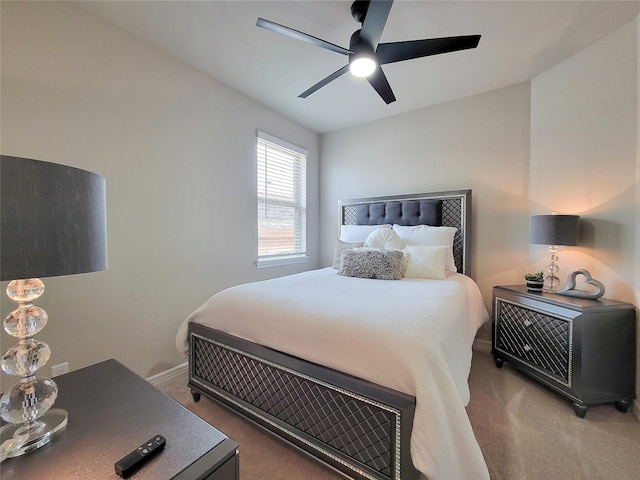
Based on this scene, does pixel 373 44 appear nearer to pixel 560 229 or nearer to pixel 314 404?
pixel 560 229

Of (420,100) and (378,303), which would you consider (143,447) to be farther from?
(420,100)

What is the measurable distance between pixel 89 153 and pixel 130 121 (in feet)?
1.32

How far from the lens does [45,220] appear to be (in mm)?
648

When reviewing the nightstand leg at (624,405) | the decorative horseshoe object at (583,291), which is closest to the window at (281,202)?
the decorative horseshoe object at (583,291)

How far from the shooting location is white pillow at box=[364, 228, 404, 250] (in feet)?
9.11

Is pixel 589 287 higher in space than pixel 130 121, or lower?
lower

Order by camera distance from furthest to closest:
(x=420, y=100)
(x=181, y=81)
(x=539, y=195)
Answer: (x=420, y=100)
(x=539, y=195)
(x=181, y=81)

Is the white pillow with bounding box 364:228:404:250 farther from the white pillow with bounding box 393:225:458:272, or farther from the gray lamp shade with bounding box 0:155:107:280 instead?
the gray lamp shade with bounding box 0:155:107:280

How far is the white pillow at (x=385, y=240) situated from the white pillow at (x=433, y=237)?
14cm

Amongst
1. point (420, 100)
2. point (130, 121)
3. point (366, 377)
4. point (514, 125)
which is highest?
point (420, 100)

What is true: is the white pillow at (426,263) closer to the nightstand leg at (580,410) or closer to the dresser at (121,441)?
the nightstand leg at (580,410)

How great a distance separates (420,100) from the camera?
3.02 m

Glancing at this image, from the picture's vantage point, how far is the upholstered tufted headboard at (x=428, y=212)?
2861 millimetres

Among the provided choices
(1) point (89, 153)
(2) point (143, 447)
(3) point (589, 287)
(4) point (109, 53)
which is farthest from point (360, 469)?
(4) point (109, 53)
